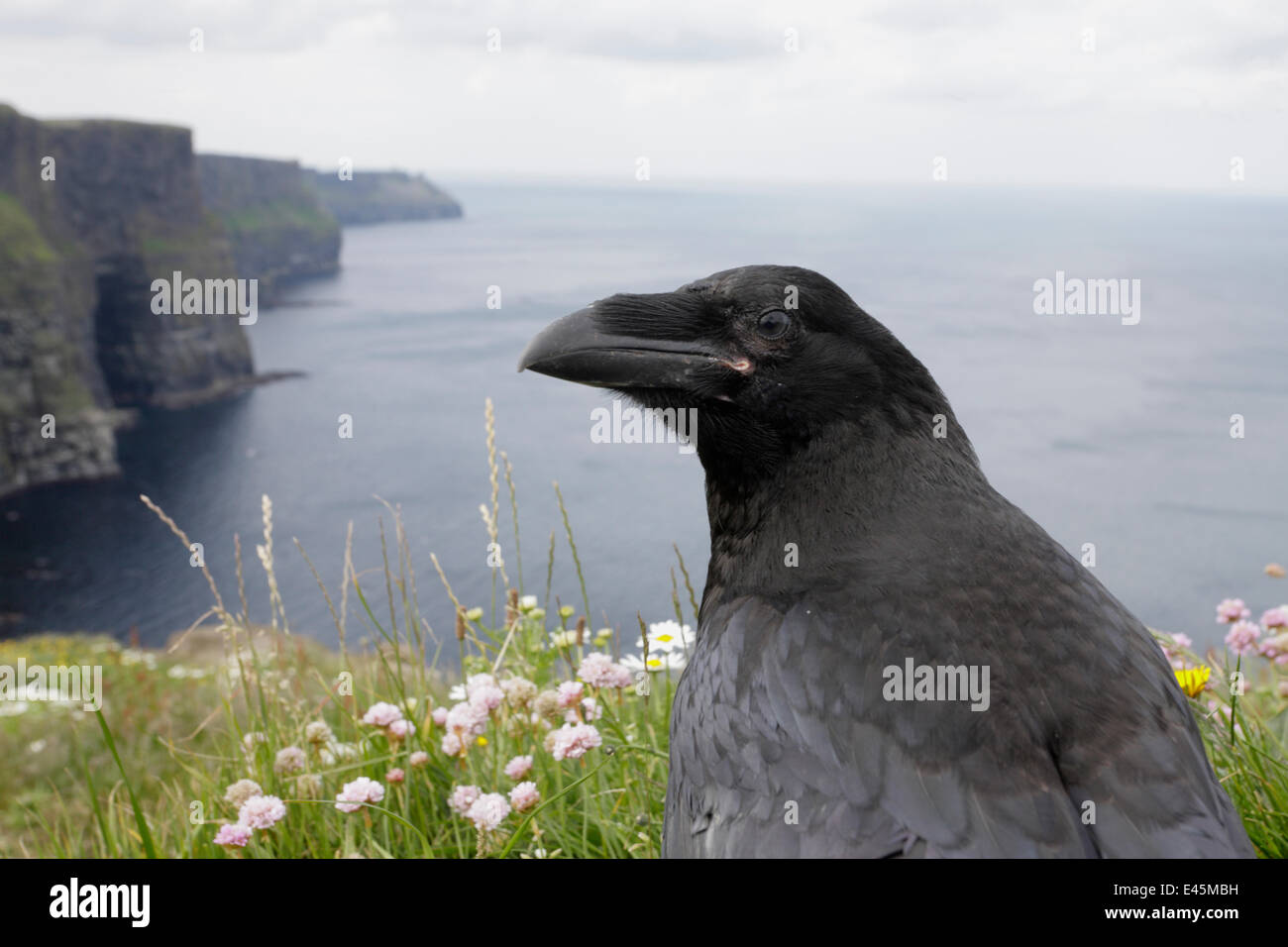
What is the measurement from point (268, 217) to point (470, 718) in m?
135

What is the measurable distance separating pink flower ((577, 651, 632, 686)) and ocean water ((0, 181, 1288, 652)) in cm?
249

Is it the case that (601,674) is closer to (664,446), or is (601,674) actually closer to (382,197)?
(664,446)

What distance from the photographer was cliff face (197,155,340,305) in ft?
394

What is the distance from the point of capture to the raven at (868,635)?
2100mm

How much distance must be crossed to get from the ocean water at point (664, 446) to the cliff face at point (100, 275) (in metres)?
4.92

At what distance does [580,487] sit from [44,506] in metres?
44.3

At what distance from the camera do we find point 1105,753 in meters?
2.15

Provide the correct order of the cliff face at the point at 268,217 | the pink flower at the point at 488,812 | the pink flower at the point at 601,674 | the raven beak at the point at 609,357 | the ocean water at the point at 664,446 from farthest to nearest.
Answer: the cliff face at the point at 268,217 < the ocean water at the point at 664,446 < the pink flower at the point at 601,674 < the pink flower at the point at 488,812 < the raven beak at the point at 609,357

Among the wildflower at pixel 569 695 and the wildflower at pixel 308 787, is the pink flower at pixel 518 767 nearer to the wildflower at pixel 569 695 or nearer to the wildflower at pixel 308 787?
the wildflower at pixel 569 695

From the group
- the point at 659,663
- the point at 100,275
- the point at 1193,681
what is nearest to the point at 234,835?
the point at 659,663

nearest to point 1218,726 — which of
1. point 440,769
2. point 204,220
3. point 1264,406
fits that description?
point 440,769

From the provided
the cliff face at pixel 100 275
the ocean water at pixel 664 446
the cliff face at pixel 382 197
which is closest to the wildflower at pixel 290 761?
the ocean water at pixel 664 446

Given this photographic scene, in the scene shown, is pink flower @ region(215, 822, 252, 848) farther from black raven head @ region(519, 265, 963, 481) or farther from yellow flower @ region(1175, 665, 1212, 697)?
yellow flower @ region(1175, 665, 1212, 697)

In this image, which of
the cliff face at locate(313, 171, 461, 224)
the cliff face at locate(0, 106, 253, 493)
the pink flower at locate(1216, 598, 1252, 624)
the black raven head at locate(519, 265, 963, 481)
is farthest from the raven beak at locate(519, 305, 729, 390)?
the cliff face at locate(313, 171, 461, 224)
